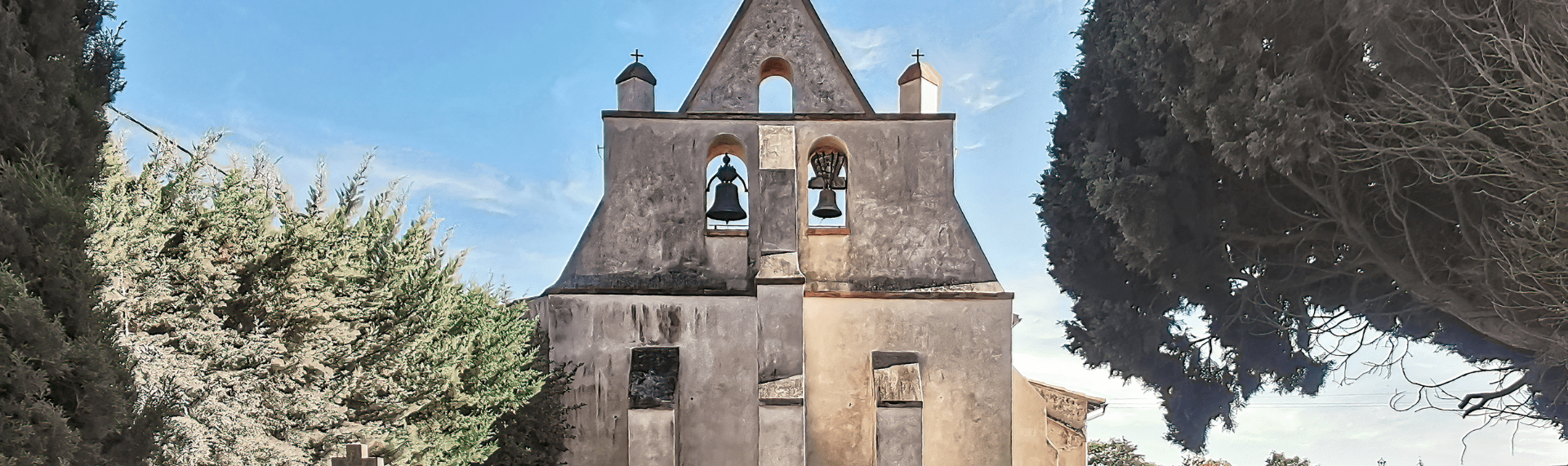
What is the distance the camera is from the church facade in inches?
427

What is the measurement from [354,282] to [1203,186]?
1030 cm

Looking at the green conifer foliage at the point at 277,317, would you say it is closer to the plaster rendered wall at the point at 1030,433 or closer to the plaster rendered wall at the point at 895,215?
the plaster rendered wall at the point at 895,215

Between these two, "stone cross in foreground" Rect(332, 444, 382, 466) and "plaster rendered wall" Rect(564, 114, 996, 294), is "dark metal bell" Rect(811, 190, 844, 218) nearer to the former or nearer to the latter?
"plaster rendered wall" Rect(564, 114, 996, 294)

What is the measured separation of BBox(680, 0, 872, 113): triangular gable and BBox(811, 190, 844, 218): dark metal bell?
1.12 metres

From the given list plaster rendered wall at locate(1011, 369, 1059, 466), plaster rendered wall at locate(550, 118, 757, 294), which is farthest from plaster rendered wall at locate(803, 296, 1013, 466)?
plaster rendered wall at locate(550, 118, 757, 294)

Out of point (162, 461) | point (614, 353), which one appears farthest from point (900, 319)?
point (162, 461)

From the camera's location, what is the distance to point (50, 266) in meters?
5.06

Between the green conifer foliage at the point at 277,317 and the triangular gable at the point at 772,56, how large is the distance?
4713 mm

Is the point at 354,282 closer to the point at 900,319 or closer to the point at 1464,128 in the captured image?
the point at 900,319

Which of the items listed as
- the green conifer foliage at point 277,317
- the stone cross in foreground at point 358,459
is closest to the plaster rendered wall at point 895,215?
the green conifer foliage at point 277,317

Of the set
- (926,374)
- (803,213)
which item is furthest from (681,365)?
(926,374)

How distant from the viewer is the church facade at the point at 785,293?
35.6ft

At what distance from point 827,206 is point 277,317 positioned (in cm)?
699

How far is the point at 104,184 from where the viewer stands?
232 inches
